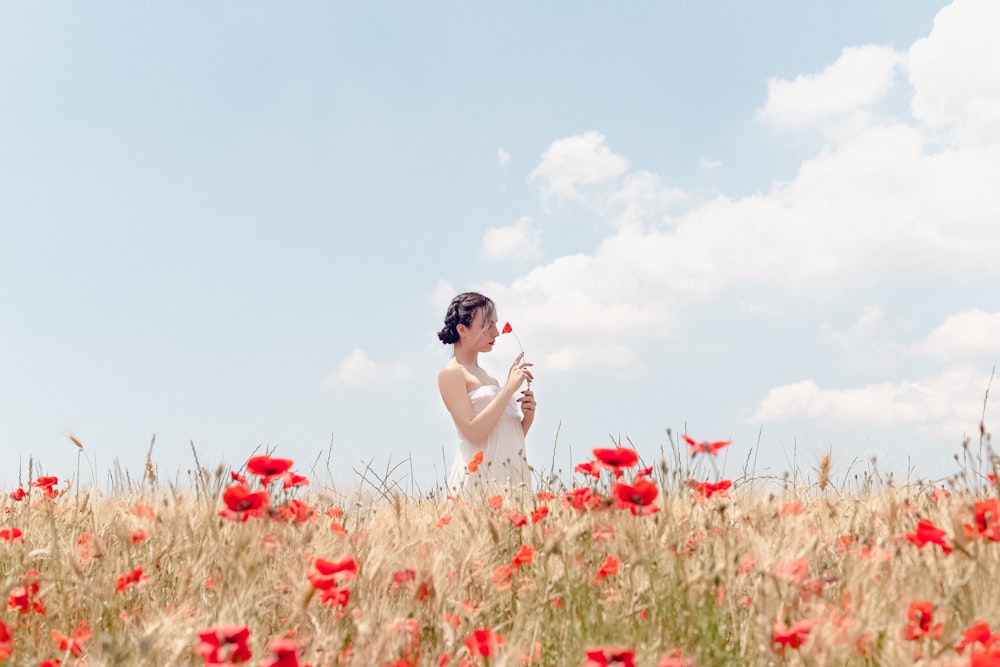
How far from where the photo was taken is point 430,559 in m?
2.49

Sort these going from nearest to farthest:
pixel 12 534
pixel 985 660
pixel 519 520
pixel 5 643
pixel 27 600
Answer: pixel 985 660
pixel 5 643
pixel 27 600
pixel 519 520
pixel 12 534

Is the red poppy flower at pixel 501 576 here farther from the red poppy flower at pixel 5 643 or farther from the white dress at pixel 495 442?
the white dress at pixel 495 442

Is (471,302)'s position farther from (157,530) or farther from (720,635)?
(720,635)

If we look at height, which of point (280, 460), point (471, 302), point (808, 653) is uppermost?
point (471, 302)

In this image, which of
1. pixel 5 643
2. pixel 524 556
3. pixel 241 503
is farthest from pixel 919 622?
pixel 5 643

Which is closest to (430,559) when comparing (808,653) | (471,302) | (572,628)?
(572,628)

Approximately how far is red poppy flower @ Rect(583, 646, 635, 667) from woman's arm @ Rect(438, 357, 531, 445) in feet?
15.4

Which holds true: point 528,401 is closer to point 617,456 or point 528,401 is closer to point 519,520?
point 519,520

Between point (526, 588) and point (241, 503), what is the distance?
0.85 metres

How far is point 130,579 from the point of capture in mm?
2555

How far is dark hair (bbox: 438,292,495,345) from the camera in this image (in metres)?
6.94

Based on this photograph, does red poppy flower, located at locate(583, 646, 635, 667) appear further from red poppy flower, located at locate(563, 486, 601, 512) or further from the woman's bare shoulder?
the woman's bare shoulder

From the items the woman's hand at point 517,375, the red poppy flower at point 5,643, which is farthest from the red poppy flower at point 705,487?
the woman's hand at point 517,375

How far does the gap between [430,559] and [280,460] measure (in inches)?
25.7
